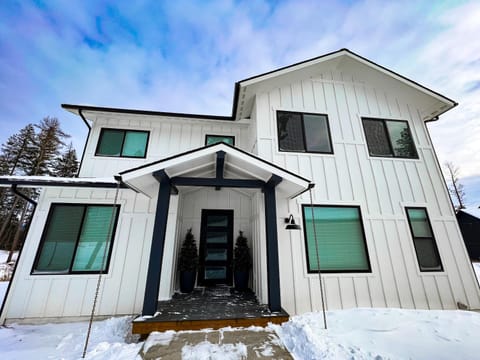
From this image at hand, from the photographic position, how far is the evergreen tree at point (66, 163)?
14.7 m

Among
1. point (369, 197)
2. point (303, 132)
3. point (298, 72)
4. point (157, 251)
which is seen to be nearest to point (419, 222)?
point (369, 197)

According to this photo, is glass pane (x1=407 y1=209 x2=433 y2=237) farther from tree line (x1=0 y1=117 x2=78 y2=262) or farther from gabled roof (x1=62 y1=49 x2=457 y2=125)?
tree line (x1=0 y1=117 x2=78 y2=262)

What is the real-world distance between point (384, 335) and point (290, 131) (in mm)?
4609

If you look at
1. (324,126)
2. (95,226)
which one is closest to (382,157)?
(324,126)

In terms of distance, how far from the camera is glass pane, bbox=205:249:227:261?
18.1ft

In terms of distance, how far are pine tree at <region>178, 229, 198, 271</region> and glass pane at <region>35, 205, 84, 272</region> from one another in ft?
8.57

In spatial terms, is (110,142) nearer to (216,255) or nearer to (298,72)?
(216,255)

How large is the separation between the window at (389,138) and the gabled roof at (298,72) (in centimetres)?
113

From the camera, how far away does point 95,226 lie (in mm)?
4730

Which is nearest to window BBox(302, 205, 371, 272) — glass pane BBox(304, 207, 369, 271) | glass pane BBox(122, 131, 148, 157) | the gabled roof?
glass pane BBox(304, 207, 369, 271)

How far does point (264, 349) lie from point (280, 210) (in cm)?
265

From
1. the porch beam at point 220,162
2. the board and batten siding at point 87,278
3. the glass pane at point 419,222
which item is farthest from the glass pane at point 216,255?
the glass pane at point 419,222

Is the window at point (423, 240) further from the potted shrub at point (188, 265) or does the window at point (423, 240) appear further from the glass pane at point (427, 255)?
the potted shrub at point (188, 265)

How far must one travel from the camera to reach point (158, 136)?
6043 millimetres
